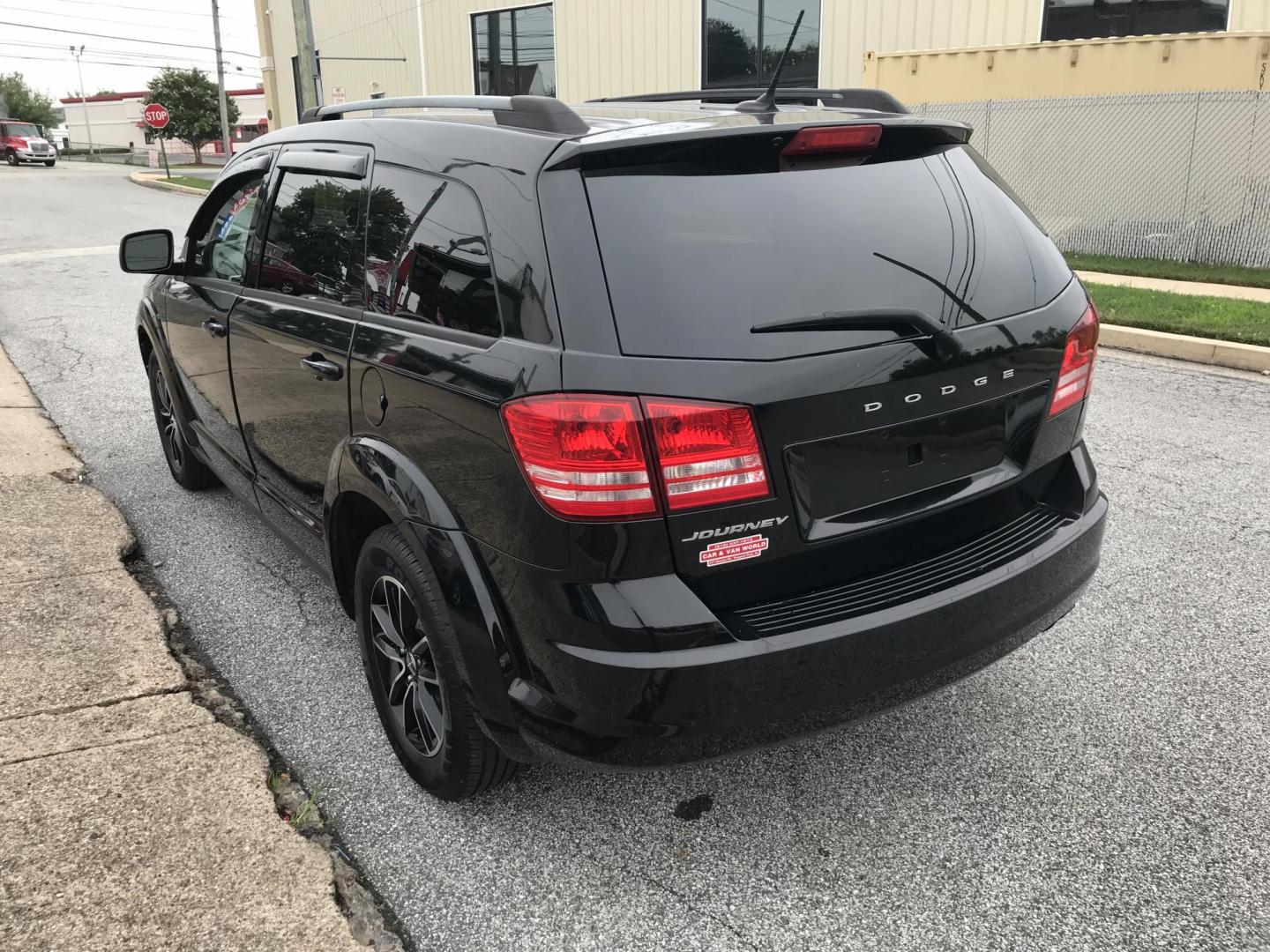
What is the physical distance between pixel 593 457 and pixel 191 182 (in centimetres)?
3370

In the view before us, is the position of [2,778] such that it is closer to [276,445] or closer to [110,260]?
[276,445]

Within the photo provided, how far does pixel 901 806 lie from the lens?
264cm

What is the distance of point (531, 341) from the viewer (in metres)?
2.10

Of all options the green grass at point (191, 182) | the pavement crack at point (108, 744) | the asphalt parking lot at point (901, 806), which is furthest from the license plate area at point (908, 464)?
the green grass at point (191, 182)

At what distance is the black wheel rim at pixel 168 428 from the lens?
5008 mm

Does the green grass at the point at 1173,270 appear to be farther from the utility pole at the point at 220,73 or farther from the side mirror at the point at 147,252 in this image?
the utility pole at the point at 220,73

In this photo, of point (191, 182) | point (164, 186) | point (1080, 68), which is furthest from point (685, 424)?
point (191, 182)

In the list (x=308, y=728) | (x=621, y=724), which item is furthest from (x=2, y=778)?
(x=621, y=724)

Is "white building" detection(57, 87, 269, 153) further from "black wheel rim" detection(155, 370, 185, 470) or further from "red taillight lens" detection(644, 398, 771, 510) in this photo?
"red taillight lens" detection(644, 398, 771, 510)

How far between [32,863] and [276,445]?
1.45 metres

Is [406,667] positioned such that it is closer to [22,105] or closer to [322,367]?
[322,367]

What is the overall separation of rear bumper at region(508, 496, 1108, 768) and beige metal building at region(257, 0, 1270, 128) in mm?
12688

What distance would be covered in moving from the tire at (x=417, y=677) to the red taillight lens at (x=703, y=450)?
707 mm

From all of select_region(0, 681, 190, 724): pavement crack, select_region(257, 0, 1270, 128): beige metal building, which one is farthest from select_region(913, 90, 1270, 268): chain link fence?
select_region(0, 681, 190, 724): pavement crack
